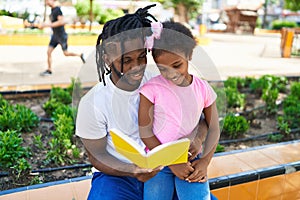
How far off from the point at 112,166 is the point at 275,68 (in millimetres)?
7116

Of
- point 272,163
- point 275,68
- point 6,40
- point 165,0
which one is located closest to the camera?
point 272,163

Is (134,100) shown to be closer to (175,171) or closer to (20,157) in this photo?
(175,171)

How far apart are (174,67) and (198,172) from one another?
1.51ft

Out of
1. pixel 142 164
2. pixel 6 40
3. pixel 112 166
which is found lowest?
pixel 6 40

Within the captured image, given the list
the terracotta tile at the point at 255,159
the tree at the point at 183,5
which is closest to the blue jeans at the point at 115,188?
the terracotta tile at the point at 255,159

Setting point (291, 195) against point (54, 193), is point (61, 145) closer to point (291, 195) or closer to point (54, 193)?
point (54, 193)

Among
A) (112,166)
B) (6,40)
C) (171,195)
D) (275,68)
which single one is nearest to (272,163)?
(171,195)

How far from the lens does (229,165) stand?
2297 mm

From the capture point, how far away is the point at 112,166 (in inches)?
54.6

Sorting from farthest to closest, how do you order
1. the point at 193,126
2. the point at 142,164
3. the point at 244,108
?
the point at 244,108 < the point at 193,126 < the point at 142,164

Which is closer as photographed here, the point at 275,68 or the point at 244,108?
the point at 244,108

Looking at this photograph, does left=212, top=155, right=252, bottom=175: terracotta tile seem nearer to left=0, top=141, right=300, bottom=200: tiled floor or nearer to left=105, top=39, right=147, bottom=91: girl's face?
left=0, top=141, right=300, bottom=200: tiled floor

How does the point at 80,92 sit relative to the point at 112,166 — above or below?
above

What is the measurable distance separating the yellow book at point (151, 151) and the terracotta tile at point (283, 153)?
1487mm
